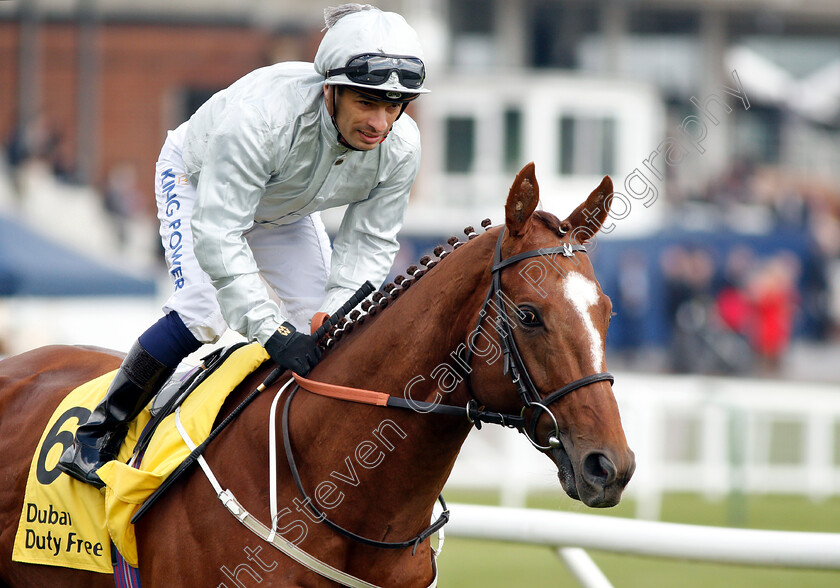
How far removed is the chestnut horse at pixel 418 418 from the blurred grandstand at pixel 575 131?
788 cm

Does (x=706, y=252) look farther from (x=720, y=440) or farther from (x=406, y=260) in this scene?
Result: (x=720, y=440)

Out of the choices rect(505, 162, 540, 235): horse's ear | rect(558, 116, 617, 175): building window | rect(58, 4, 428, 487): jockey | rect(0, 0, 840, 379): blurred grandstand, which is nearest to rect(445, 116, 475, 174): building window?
rect(0, 0, 840, 379): blurred grandstand

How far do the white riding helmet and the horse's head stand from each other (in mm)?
509

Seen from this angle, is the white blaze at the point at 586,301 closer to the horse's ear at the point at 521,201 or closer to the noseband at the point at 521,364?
the noseband at the point at 521,364

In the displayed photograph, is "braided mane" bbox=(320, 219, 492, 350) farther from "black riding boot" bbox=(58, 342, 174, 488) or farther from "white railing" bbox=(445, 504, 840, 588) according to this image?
"white railing" bbox=(445, 504, 840, 588)

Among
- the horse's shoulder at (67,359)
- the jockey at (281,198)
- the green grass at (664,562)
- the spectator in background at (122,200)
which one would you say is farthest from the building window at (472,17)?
the jockey at (281,198)

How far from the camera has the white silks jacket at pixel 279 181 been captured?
9.81 ft

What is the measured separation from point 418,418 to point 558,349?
0.45 meters

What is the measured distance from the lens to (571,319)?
8.52 ft

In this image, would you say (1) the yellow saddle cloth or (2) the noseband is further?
(1) the yellow saddle cloth

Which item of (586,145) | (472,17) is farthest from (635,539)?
(472,17)

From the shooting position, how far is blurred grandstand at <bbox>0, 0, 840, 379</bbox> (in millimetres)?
17000

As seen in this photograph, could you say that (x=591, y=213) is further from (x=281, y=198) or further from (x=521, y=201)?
(x=281, y=198)

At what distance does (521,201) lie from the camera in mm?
2717
